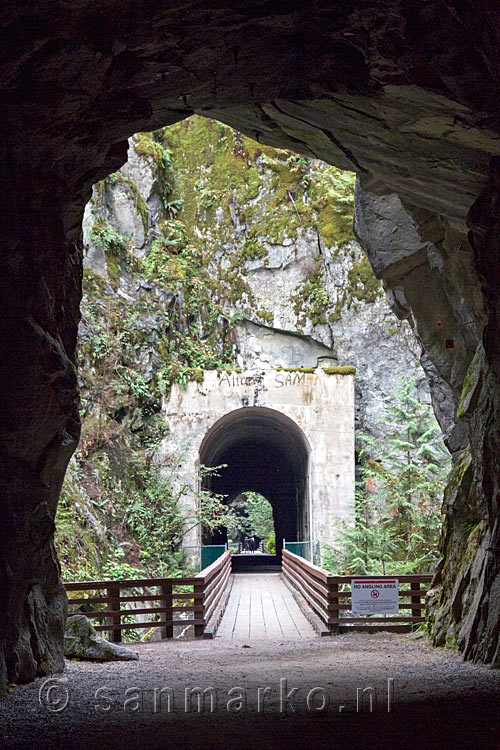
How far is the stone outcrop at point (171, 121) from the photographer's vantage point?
4.62 metres

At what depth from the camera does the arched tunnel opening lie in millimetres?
19109

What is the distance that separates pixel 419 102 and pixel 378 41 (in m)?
0.58

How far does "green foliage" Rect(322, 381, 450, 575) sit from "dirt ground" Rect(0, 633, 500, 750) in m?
6.27

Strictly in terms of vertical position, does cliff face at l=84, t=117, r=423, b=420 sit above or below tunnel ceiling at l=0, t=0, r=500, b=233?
above

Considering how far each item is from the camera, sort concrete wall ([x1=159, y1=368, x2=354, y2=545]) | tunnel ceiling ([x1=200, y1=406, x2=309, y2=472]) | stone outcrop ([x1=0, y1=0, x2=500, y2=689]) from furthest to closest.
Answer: tunnel ceiling ([x1=200, y1=406, x2=309, y2=472]) → concrete wall ([x1=159, y1=368, x2=354, y2=545]) → stone outcrop ([x1=0, y1=0, x2=500, y2=689])

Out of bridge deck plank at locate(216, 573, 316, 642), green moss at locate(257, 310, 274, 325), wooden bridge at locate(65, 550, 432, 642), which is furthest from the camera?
green moss at locate(257, 310, 274, 325)

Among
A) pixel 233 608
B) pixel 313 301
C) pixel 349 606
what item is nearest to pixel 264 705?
pixel 349 606

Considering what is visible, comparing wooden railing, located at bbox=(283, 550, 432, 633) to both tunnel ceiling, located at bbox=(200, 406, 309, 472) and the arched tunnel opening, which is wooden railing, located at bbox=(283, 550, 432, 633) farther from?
tunnel ceiling, located at bbox=(200, 406, 309, 472)

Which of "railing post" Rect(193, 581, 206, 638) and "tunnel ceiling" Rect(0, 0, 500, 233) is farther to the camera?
"railing post" Rect(193, 581, 206, 638)

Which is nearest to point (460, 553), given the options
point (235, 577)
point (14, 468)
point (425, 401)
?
point (14, 468)

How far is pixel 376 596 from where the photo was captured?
9.62 meters

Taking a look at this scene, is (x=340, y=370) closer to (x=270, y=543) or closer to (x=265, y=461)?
(x=265, y=461)

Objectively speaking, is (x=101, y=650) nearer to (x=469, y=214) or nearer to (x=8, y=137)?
(x=8, y=137)

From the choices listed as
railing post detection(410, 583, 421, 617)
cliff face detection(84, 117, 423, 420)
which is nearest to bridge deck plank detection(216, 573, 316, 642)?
railing post detection(410, 583, 421, 617)
